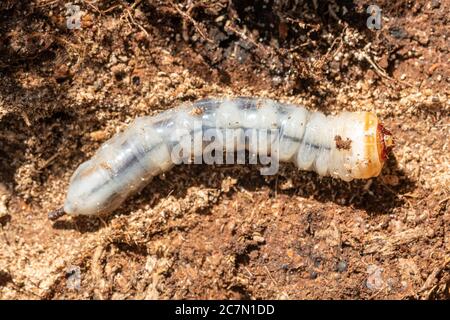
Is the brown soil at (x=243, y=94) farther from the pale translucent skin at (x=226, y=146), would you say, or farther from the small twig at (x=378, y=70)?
the pale translucent skin at (x=226, y=146)

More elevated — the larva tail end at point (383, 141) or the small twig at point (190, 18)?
the small twig at point (190, 18)

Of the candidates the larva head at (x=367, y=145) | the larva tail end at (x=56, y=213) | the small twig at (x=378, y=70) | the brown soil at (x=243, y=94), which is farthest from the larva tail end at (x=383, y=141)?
the larva tail end at (x=56, y=213)

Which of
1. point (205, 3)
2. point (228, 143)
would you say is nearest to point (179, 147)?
point (228, 143)

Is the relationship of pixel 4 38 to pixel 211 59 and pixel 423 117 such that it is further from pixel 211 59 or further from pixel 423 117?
pixel 423 117

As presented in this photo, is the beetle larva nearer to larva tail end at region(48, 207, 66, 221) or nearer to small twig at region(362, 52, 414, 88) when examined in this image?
larva tail end at region(48, 207, 66, 221)

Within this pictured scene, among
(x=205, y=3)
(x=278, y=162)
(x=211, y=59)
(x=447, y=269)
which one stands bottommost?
(x=447, y=269)

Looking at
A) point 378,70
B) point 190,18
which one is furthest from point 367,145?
point 190,18

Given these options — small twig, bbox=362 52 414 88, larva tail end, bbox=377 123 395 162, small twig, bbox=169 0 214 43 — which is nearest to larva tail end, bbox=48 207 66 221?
small twig, bbox=169 0 214 43
